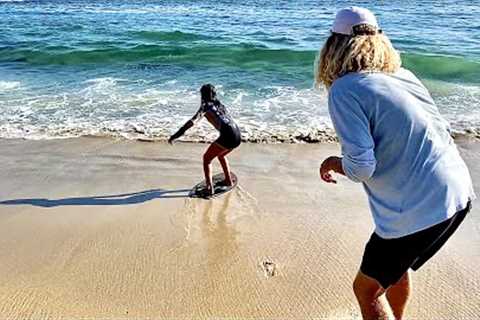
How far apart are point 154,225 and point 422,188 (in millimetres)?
2962

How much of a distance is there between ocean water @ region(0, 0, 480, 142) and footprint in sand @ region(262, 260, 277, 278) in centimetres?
159

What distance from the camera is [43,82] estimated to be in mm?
11578

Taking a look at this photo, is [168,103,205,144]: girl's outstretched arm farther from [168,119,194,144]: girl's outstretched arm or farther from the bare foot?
the bare foot

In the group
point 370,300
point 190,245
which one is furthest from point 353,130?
point 190,245

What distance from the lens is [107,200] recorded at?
5199 millimetres

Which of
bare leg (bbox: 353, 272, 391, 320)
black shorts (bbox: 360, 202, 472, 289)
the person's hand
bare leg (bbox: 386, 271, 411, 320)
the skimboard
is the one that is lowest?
the skimboard

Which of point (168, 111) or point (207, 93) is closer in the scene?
point (207, 93)

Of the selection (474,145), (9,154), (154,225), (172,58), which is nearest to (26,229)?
(154,225)

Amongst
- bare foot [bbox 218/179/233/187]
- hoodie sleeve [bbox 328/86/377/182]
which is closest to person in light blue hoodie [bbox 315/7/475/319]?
hoodie sleeve [bbox 328/86/377/182]

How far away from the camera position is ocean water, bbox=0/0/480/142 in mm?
8125

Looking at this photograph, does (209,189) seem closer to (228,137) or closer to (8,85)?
(228,137)

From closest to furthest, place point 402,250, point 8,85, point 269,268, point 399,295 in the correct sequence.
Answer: point 402,250, point 399,295, point 269,268, point 8,85

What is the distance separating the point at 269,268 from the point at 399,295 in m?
1.35

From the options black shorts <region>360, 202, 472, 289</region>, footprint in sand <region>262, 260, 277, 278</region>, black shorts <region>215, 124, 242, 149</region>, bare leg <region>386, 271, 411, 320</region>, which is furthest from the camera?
black shorts <region>215, 124, 242, 149</region>
